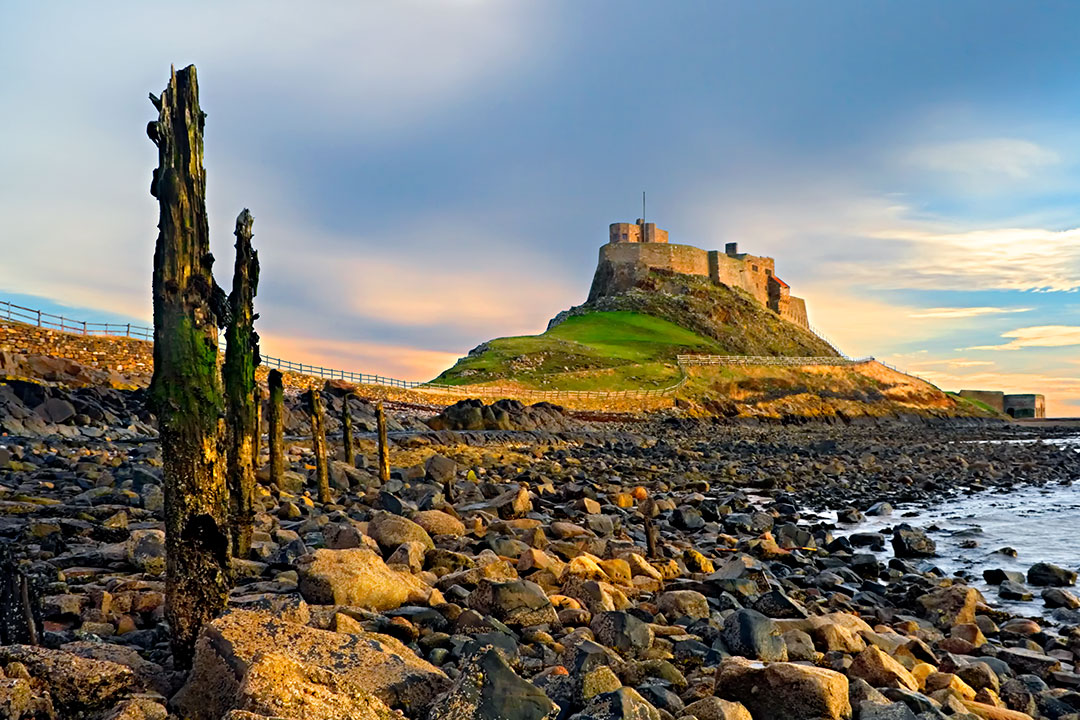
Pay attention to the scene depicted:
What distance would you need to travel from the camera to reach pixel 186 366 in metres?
4.84

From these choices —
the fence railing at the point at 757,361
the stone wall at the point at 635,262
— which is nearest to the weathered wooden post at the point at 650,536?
the fence railing at the point at 757,361

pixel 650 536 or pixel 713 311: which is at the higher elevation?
pixel 713 311

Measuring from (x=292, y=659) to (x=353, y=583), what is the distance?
1.93 metres

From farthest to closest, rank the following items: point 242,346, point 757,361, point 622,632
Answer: point 757,361, point 242,346, point 622,632

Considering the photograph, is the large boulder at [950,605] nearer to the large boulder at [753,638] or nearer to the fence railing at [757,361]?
the large boulder at [753,638]

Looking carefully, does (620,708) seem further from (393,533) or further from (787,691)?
(393,533)

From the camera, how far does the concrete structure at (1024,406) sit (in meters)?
107

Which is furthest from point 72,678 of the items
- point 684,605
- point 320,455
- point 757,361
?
point 757,361

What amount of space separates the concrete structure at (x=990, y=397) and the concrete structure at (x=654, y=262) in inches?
1185

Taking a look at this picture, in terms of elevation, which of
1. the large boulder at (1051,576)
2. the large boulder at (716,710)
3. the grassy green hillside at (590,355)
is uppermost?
the grassy green hillside at (590,355)

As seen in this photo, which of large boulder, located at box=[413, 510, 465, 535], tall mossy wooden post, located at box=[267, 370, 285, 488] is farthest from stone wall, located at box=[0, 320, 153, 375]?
large boulder, located at box=[413, 510, 465, 535]

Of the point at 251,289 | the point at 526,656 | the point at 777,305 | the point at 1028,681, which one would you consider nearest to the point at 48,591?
the point at 526,656

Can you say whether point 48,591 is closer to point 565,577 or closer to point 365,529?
point 365,529

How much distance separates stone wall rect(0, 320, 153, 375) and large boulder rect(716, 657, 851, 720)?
112 ft
